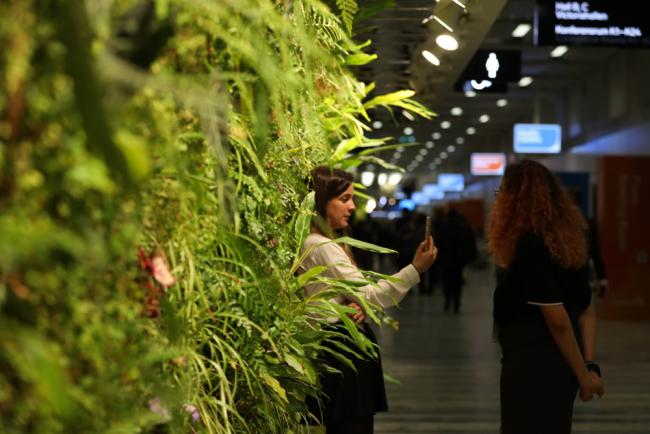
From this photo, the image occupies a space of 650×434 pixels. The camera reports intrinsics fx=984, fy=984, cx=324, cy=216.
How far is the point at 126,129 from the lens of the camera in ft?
3.13

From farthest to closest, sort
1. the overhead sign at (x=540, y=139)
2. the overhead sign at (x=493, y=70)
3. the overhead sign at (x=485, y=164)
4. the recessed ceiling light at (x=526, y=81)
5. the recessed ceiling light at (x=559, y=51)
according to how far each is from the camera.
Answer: the overhead sign at (x=485, y=164), the recessed ceiling light at (x=526, y=81), the overhead sign at (x=540, y=139), the recessed ceiling light at (x=559, y=51), the overhead sign at (x=493, y=70)

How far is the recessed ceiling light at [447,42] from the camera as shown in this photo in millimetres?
5740

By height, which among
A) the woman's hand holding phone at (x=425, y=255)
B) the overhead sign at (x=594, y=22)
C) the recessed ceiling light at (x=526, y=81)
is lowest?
the woman's hand holding phone at (x=425, y=255)

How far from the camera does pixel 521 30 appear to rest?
54.2ft

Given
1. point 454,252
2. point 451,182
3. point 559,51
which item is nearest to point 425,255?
point 454,252

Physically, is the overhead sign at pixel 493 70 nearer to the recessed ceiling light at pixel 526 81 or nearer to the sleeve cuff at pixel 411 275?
the sleeve cuff at pixel 411 275

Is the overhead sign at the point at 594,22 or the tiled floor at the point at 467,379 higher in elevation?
the overhead sign at the point at 594,22

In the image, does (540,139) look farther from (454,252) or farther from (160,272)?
(160,272)

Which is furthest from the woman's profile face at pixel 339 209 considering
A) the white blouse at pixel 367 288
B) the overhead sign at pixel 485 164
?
the overhead sign at pixel 485 164

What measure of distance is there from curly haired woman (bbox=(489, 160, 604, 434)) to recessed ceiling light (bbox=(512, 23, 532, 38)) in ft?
43.7

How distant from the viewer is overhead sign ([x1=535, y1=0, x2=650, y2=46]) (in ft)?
28.0

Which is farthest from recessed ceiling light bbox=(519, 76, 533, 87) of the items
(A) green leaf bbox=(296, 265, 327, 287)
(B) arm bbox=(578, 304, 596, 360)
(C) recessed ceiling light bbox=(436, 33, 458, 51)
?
(A) green leaf bbox=(296, 265, 327, 287)

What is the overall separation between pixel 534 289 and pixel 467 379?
16.0 ft

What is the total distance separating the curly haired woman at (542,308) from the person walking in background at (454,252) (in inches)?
443
